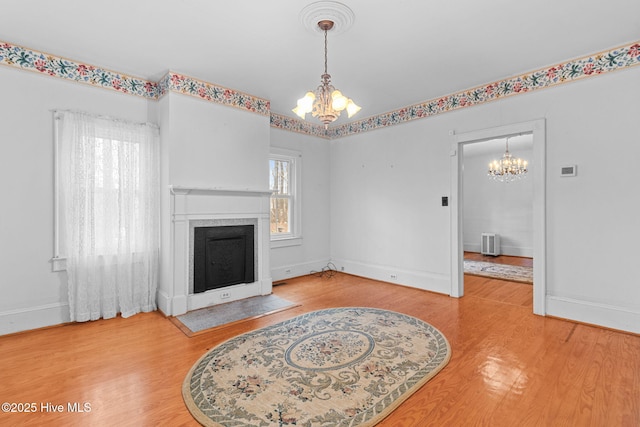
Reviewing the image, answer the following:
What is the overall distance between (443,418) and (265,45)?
3342 mm

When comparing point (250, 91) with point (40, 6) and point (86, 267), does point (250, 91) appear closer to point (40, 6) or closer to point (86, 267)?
point (40, 6)

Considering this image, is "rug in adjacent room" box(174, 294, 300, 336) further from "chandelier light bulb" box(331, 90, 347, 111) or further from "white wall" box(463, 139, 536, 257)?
"white wall" box(463, 139, 536, 257)

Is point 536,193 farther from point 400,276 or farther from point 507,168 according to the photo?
point 507,168

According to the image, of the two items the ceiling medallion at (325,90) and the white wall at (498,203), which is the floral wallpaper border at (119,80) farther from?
the white wall at (498,203)

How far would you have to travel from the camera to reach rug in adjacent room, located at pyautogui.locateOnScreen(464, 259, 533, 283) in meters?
5.29

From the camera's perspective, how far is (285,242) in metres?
5.32

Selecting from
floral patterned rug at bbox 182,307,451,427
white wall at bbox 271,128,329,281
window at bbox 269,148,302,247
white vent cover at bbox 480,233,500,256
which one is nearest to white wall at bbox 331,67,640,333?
floral patterned rug at bbox 182,307,451,427

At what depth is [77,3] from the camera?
237cm

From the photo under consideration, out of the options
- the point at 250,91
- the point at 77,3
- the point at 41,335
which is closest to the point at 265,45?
the point at 250,91

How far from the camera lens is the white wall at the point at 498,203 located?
7.57 metres

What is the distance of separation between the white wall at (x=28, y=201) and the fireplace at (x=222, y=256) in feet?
4.50

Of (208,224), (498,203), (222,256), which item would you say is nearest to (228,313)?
(222,256)

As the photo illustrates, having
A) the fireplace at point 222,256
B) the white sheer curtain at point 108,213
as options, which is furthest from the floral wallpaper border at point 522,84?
the white sheer curtain at point 108,213

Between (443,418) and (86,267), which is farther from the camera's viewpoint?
(86,267)
